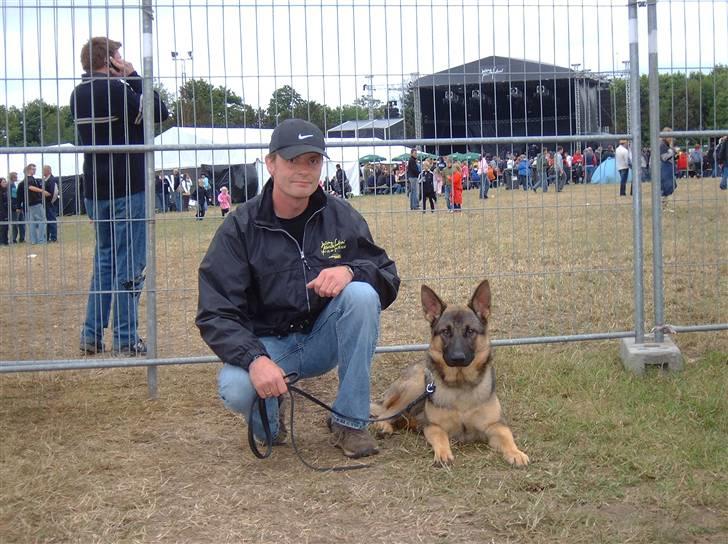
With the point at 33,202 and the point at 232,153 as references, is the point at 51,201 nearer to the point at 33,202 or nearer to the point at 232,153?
the point at 33,202

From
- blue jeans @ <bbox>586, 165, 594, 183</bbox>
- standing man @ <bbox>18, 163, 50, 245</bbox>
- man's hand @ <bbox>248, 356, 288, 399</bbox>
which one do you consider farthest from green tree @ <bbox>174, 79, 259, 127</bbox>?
blue jeans @ <bbox>586, 165, 594, 183</bbox>

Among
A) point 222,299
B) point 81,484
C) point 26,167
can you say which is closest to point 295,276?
point 222,299

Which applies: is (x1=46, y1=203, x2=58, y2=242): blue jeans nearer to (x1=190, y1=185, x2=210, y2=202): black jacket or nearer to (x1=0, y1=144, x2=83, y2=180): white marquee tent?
(x1=0, y1=144, x2=83, y2=180): white marquee tent

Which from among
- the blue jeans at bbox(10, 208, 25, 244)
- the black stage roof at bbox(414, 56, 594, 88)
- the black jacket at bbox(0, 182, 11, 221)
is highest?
the black stage roof at bbox(414, 56, 594, 88)

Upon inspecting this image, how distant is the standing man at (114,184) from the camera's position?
227 inches

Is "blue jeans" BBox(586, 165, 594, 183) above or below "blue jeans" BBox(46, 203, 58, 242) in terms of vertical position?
above

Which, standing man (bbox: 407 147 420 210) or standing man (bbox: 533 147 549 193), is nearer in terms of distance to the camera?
standing man (bbox: 407 147 420 210)

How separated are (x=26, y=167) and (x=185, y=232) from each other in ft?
3.87

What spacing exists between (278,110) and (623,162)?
2.69m

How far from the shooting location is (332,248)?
4.53 metres

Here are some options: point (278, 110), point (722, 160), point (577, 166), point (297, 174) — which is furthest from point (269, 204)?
point (722, 160)

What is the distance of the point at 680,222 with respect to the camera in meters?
7.40

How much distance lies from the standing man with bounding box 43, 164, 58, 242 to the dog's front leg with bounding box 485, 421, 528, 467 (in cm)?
329

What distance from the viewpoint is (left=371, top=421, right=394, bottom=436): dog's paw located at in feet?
16.4
